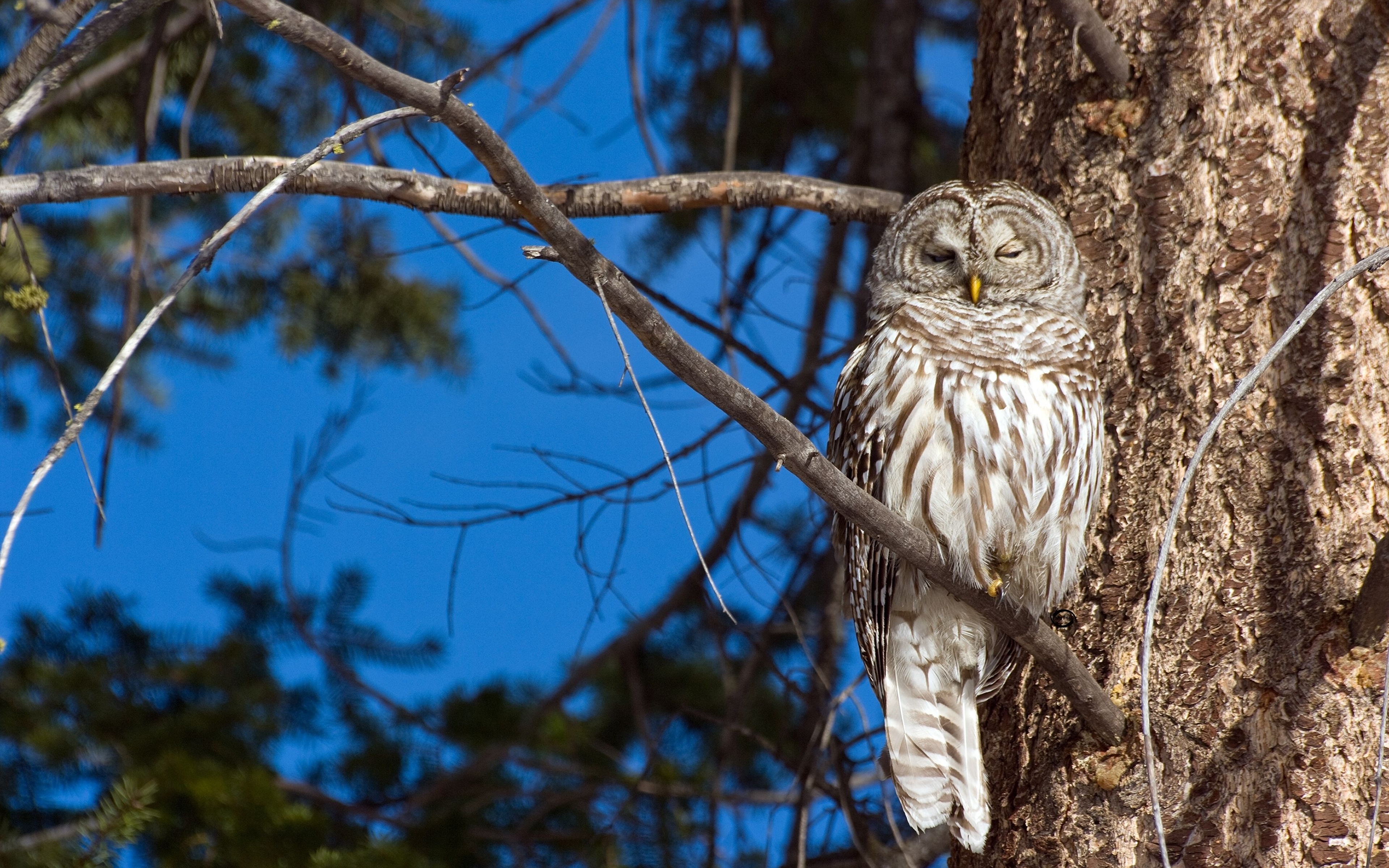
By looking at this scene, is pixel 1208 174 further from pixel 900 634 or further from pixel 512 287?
pixel 512 287

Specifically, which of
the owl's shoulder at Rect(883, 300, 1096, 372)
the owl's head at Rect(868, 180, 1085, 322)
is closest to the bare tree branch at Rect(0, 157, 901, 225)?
the owl's head at Rect(868, 180, 1085, 322)

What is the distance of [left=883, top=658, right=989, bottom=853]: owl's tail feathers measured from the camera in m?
2.37

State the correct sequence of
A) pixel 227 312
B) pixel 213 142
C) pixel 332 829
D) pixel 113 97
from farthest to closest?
pixel 227 312 < pixel 213 142 < pixel 113 97 < pixel 332 829

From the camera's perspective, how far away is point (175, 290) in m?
1.31

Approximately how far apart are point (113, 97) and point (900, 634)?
3.43 metres

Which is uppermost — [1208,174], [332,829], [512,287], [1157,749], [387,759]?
[512,287]

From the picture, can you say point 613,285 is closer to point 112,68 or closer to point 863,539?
point 863,539

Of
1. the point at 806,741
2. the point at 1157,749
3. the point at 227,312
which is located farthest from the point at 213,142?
the point at 1157,749

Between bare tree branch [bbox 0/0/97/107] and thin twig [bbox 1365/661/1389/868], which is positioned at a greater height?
bare tree branch [bbox 0/0/97/107]

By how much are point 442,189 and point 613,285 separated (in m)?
1.24

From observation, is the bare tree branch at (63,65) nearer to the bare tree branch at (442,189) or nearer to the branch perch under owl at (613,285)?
the bare tree branch at (442,189)

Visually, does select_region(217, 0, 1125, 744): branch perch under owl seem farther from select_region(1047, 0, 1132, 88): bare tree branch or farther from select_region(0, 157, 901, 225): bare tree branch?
select_region(1047, 0, 1132, 88): bare tree branch

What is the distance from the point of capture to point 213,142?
4.41 meters

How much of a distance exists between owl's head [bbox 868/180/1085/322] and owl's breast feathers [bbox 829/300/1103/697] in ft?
0.53
